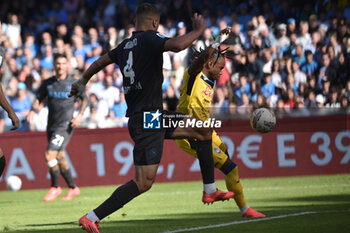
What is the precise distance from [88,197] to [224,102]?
4686mm

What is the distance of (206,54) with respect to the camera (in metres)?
7.91

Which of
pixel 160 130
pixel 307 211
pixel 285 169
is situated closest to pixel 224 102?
pixel 285 169

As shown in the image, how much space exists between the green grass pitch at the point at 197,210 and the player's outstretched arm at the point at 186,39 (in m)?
2.11

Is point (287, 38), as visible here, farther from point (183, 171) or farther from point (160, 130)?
point (160, 130)

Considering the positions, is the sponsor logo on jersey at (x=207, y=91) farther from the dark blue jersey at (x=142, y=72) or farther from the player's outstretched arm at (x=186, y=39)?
the player's outstretched arm at (x=186, y=39)

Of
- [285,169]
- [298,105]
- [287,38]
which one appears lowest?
[285,169]

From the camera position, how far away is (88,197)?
1327cm

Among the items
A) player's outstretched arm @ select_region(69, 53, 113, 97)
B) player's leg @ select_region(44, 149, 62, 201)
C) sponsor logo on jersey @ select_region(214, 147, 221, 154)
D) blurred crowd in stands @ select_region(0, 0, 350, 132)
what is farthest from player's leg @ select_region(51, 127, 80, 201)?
player's outstretched arm @ select_region(69, 53, 113, 97)

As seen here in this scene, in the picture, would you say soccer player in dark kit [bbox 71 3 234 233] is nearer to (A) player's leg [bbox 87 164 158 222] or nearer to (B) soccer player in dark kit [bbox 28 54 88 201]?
(A) player's leg [bbox 87 164 158 222]

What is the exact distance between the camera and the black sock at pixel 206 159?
8.09 m

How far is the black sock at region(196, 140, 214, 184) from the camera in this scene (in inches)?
319

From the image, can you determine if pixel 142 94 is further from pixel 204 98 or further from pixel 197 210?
pixel 197 210

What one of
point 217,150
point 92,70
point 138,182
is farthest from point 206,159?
point 92,70

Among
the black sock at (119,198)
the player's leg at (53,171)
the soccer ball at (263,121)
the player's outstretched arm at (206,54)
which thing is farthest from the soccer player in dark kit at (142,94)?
the player's leg at (53,171)
